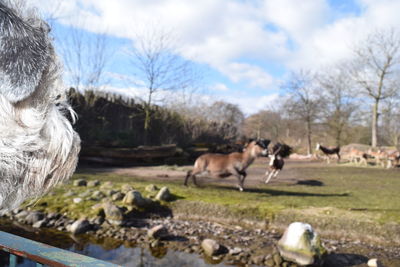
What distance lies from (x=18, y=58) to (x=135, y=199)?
809 cm

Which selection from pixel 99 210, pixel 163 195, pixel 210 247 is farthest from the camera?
pixel 163 195

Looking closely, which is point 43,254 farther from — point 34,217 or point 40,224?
point 34,217

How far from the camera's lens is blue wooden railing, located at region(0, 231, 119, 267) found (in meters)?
1.37

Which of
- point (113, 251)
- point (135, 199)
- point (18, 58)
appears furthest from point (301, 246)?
point (18, 58)

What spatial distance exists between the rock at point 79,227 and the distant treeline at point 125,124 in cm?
751

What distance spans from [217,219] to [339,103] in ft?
100

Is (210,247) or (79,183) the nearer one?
(210,247)

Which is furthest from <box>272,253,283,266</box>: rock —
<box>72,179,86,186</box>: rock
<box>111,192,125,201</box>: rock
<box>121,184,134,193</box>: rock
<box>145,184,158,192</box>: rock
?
<box>72,179,86,186</box>: rock

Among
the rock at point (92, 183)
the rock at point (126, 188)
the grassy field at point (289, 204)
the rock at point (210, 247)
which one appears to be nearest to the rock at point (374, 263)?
the grassy field at point (289, 204)

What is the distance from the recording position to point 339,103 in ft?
115

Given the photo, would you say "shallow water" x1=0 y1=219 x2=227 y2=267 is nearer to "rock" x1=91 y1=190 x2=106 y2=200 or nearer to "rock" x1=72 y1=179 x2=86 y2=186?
"rock" x1=91 y1=190 x2=106 y2=200

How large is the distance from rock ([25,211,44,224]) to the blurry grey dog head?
24.7 ft

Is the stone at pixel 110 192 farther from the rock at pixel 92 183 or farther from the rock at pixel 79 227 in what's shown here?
the rock at pixel 79 227

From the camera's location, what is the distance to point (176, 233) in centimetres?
743
